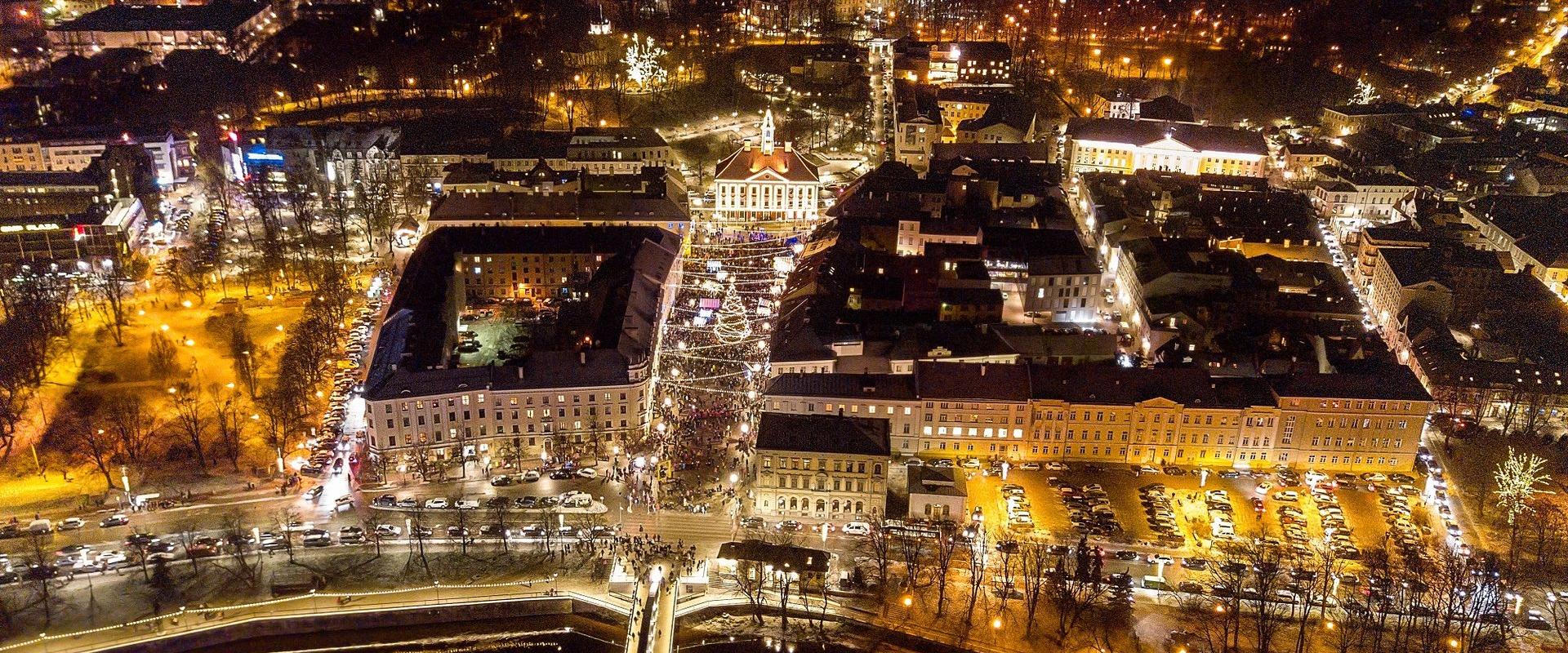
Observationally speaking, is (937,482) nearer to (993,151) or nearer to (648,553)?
(648,553)

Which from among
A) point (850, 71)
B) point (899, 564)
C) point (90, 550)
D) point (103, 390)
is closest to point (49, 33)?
point (103, 390)

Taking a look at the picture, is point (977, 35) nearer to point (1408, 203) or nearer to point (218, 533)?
point (1408, 203)

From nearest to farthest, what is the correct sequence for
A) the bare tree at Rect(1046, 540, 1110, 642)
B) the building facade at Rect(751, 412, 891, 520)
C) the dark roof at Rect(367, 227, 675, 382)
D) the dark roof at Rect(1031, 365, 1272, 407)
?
the bare tree at Rect(1046, 540, 1110, 642), the building facade at Rect(751, 412, 891, 520), the dark roof at Rect(1031, 365, 1272, 407), the dark roof at Rect(367, 227, 675, 382)

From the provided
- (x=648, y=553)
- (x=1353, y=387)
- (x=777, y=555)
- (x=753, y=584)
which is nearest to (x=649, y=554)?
(x=648, y=553)

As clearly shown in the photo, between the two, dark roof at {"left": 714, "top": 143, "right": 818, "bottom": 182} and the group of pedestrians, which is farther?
dark roof at {"left": 714, "top": 143, "right": 818, "bottom": 182}

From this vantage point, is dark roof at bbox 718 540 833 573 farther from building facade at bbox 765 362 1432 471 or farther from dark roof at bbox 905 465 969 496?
building facade at bbox 765 362 1432 471

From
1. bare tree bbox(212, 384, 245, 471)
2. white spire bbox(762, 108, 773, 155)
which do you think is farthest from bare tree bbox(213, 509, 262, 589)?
white spire bbox(762, 108, 773, 155)

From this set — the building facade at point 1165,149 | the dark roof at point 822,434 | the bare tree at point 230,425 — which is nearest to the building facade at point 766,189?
the building facade at point 1165,149
